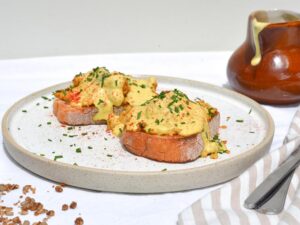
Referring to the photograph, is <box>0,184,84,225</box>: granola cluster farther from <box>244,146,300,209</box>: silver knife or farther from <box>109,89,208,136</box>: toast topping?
<box>244,146,300,209</box>: silver knife

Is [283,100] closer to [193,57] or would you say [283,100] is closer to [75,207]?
[193,57]

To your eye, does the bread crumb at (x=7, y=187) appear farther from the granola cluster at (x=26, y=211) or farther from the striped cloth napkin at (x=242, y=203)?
the striped cloth napkin at (x=242, y=203)

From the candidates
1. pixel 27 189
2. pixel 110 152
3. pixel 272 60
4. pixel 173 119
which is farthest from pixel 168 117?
pixel 272 60

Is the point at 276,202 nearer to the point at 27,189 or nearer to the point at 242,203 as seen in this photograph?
the point at 242,203

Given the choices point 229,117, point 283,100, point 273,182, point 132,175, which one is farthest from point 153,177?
point 283,100

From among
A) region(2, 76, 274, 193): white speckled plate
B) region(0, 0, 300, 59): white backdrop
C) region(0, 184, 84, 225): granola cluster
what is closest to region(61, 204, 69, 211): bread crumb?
region(0, 184, 84, 225): granola cluster
